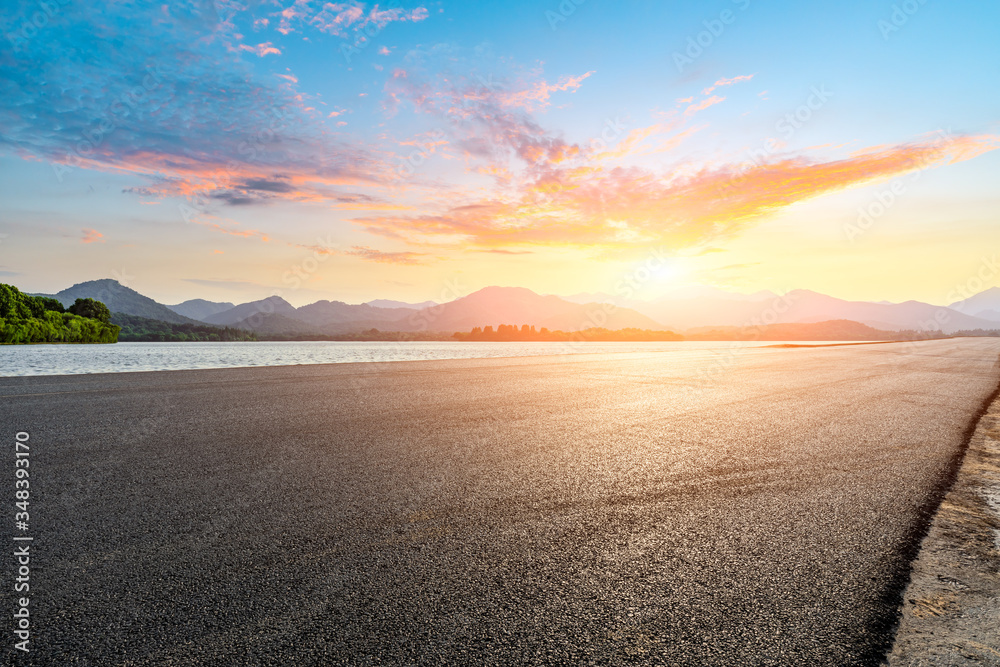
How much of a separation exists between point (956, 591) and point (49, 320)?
5507 centimetres

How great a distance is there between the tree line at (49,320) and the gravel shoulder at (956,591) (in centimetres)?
4947

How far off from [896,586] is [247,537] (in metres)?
4.28

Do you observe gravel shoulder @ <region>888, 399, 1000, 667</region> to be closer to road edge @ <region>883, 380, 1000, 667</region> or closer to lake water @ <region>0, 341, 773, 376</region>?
road edge @ <region>883, 380, 1000, 667</region>

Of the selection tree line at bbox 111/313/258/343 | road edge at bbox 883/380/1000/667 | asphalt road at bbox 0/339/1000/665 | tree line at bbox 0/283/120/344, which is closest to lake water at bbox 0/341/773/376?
tree line at bbox 0/283/120/344

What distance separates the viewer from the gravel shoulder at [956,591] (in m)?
2.44

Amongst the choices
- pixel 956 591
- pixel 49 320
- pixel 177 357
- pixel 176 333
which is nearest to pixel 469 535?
pixel 956 591

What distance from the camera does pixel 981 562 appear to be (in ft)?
11.3

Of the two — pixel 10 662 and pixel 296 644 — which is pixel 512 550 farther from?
pixel 10 662

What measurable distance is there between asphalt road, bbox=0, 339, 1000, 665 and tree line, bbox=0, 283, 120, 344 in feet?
131

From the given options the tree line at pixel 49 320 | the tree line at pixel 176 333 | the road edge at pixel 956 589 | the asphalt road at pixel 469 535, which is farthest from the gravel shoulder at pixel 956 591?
the tree line at pixel 176 333

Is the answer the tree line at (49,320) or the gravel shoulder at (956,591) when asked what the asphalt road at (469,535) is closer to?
the gravel shoulder at (956,591)

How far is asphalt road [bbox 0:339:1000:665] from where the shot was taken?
2.43 metres

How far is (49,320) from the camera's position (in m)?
40.9

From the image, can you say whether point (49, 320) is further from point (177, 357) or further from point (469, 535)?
point (469, 535)
